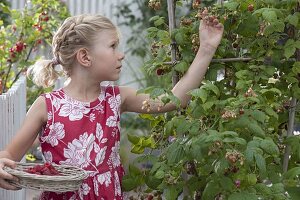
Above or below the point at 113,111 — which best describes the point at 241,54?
above

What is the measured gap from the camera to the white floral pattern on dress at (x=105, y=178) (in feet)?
12.7

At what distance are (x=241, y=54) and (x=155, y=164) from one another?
1.94 feet

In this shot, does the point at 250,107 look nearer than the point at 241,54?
Yes

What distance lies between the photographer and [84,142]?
3.86m

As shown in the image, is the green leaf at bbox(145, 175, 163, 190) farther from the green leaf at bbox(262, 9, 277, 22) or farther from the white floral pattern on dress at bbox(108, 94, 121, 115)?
the green leaf at bbox(262, 9, 277, 22)

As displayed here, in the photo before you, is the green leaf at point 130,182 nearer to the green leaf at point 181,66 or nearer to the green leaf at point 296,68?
the green leaf at point 181,66

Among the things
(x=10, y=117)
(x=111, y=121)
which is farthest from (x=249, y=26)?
(x=10, y=117)

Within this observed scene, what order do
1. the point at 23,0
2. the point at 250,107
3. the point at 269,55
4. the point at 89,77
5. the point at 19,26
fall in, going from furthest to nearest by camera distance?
1. the point at 23,0
2. the point at 19,26
3. the point at 89,77
4. the point at 269,55
5. the point at 250,107

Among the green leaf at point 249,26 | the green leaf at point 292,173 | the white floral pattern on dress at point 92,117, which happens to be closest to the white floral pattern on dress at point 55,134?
the white floral pattern on dress at point 92,117

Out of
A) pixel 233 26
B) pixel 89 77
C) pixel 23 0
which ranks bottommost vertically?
pixel 23 0

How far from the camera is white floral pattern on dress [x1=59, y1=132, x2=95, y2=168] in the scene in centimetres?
385

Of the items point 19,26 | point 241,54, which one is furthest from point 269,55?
point 19,26

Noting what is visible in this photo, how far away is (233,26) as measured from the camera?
3.78 metres

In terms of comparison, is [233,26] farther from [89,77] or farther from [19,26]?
[19,26]
